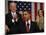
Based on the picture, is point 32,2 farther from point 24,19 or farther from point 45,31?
point 45,31

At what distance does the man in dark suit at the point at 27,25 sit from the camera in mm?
824

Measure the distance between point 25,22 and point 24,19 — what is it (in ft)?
0.08

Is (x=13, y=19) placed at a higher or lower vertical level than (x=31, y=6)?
lower

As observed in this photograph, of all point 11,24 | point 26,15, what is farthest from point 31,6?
point 11,24

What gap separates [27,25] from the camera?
829mm

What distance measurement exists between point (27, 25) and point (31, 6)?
0.16 m

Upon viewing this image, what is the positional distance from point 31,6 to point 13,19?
0.59 ft

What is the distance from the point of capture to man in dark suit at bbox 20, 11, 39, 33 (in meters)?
0.82

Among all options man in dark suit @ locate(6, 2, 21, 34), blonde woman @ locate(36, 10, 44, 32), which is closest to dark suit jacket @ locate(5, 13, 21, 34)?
man in dark suit @ locate(6, 2, 21, 34)

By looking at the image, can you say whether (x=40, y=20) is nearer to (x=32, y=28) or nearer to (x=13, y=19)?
(x=32, y=28)

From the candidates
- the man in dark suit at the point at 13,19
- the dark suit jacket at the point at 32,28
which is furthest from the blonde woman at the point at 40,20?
the man in dark suit at the point at 13,19

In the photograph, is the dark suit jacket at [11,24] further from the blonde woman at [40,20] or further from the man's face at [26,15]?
the blonde woman at [40,20]

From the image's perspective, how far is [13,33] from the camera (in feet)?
2.65

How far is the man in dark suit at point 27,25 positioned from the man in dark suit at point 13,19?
0.13 feet
